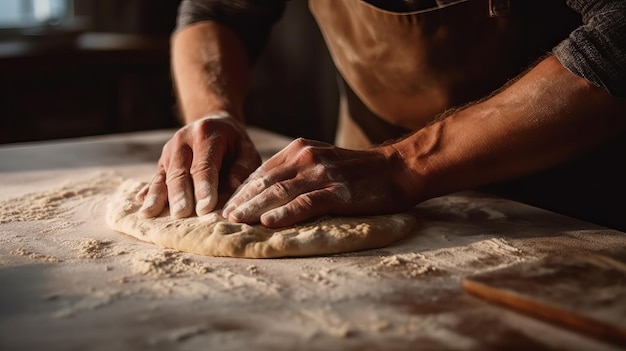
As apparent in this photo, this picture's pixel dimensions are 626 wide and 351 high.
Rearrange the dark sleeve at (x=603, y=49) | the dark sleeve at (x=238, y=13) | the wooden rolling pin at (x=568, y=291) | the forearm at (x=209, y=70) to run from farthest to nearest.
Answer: the dark sleeve at (x=238, y=13), the forearm at (x=209, y=70), the dark sleeve at (x=603, y=49), the wooden rolling pin at (x=568, y=291)

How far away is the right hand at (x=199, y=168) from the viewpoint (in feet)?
5.03

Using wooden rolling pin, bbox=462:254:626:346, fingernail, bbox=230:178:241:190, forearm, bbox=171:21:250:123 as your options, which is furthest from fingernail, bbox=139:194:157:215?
wooden rolling pin, bbox=462:254:626:346

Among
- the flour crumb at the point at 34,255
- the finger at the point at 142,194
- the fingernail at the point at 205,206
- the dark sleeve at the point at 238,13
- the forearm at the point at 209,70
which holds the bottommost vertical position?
the flour crumb at the point at 34,255

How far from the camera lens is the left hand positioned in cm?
145

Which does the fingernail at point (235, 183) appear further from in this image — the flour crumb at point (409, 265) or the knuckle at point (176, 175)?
the flour crumb at point (409, 265)

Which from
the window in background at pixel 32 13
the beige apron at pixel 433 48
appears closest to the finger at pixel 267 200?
the beige apron at pixel 433 48

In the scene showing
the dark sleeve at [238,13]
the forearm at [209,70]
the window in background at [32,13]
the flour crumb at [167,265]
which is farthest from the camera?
the window in background at [32,13]

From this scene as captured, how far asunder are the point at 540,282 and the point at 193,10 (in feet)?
4.63

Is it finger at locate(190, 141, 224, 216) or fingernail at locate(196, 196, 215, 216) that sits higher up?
finger at locate(190, 141, 224, 216)

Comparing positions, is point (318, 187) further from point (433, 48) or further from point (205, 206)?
point (433, 48)

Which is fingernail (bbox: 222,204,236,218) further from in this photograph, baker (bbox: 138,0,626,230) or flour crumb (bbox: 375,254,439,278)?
flour crumb (bbox: 375,254,439,278)

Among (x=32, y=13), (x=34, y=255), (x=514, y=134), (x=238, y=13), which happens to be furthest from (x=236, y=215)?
(x=32, y=13)

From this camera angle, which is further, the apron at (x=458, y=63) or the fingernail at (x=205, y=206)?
the apron at (x=458, y=63)

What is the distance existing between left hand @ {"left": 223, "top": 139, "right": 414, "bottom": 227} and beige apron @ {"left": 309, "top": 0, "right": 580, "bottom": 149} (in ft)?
1.06
